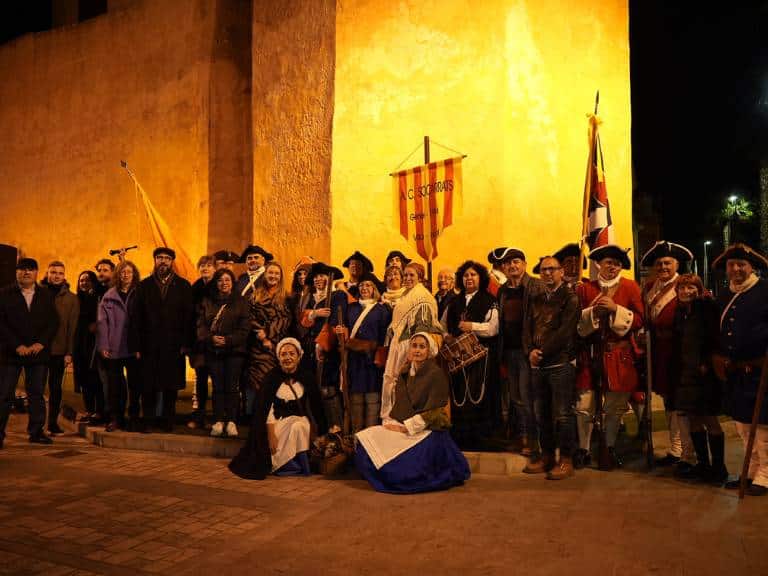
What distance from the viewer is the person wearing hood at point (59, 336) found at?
7.57m

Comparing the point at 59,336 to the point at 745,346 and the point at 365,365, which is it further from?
the point at 745,346

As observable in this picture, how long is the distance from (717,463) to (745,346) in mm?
997

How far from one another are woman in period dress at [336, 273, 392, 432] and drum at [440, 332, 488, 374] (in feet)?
2.11

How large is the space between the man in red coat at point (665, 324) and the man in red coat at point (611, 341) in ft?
0.88

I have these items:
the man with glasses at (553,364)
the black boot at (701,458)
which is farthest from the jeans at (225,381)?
the black boot at (701,458)

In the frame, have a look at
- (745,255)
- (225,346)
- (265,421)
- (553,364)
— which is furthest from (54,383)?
(745,255)

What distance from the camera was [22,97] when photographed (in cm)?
1512

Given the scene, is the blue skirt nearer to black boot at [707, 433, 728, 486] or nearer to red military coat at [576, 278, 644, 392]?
red military coat at [576, 278, 644, 392]

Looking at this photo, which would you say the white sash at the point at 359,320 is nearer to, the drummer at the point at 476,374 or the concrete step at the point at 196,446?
the drummer at the point at 476,374

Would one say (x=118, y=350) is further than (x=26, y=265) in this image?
→ Yes

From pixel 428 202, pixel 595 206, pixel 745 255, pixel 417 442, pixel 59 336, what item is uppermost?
pixel 428 202

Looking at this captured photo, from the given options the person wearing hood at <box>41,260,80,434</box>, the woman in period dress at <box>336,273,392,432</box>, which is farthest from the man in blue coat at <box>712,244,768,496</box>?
the person wearing hood at <box>41,260,80,434</box>

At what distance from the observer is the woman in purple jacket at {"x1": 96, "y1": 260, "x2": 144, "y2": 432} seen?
282 inches

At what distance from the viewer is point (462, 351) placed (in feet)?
20.2
